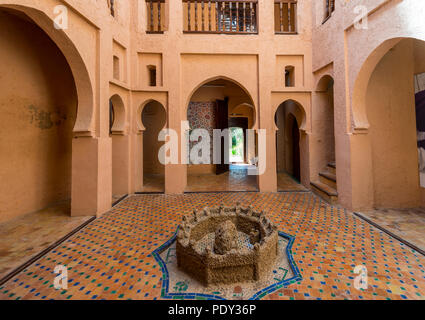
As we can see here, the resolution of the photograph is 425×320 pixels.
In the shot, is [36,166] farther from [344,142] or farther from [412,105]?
[412,105]

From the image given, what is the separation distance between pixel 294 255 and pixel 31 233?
4922mm

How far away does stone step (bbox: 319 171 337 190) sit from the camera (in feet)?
19.8

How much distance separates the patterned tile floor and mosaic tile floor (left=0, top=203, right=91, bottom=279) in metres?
0.28

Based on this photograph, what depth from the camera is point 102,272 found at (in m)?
2.85

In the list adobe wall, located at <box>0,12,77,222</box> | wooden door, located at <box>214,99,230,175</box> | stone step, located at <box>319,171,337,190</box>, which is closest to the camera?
adobe wall, located at <box>0,12,77,222</box>

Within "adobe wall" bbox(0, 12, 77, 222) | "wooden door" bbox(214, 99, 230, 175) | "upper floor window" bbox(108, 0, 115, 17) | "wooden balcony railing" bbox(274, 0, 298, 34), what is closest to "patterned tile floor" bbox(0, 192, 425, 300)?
"adobe wall" bbox(0, 12, 77, 222)

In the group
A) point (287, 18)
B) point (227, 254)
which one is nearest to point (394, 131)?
point (227, 254)

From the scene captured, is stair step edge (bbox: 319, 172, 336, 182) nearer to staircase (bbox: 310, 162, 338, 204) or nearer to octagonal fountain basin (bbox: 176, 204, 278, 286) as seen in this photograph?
staircase (bbox: 310, 162, 338, 204)

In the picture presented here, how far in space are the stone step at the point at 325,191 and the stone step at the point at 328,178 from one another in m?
0.11

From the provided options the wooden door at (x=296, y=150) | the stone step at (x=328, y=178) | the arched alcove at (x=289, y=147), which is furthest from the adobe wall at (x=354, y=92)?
the wooden door at (x=296, y=150)

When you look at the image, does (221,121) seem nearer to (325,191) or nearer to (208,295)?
(325,191)

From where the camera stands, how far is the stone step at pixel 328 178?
604 cm

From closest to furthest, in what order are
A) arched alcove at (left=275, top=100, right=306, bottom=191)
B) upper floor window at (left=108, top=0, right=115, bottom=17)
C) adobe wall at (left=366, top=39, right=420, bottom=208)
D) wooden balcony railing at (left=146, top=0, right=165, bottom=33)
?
1. adobe wall at (left=366, top=39, right=420, bottom=208)
2. upper floor window at (left=108, top=0, right=115, bottom=17)
3. wooden balcony railing at (left=146, top=0, right=165, bottom=33)
4. arched alcove at (left=275, top=100, right=306, bottom=191)

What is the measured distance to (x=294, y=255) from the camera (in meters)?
3.21
